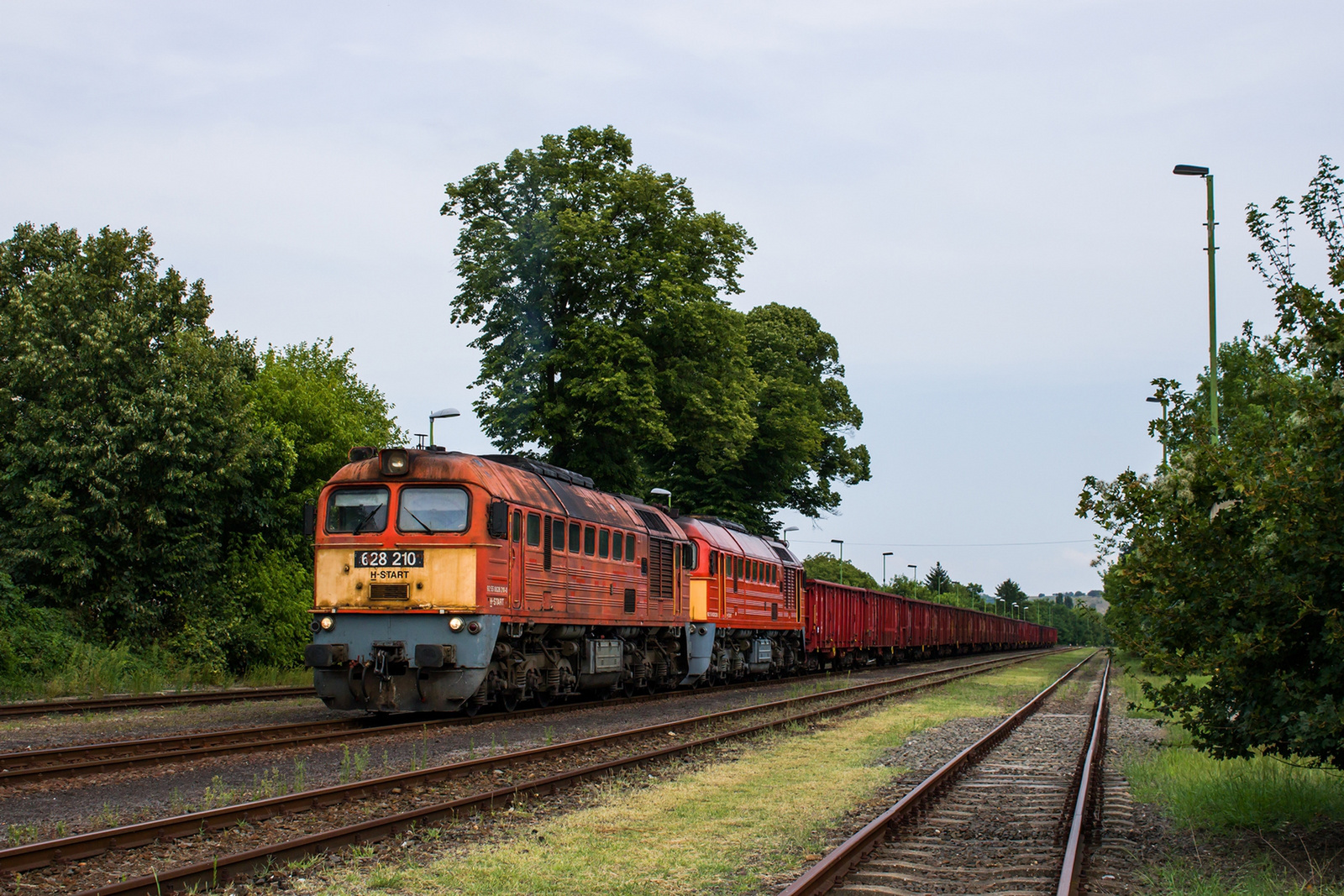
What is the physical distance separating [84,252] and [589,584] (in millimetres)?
16366

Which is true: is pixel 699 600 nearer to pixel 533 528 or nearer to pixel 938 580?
pixel 533 528

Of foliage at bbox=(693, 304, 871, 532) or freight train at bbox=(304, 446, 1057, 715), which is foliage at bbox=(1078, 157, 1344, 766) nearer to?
freight train at bbox=(304, 446, 1057, 715)

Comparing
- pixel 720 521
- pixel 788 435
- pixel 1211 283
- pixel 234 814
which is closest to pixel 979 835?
pixel 234 814

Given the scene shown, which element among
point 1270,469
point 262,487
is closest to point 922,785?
point 1270,469

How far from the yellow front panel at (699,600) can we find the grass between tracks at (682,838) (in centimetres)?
1056

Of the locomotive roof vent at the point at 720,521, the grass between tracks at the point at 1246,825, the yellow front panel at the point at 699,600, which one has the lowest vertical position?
the grass between tracks at the point at 1246,825

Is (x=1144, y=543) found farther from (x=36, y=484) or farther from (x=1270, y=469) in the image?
(x=36, y=484)

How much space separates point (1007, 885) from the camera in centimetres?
756

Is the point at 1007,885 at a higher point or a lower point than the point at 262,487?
lower

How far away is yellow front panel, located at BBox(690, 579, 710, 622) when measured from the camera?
25.8 m

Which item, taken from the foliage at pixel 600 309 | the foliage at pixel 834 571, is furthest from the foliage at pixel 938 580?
the foliage at pixel 600 309

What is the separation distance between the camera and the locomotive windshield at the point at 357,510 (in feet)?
54.2

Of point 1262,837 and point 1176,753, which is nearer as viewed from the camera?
point 1262,837

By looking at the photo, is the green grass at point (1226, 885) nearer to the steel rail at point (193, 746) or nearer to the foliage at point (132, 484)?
the steel rail at point (193, 746)
